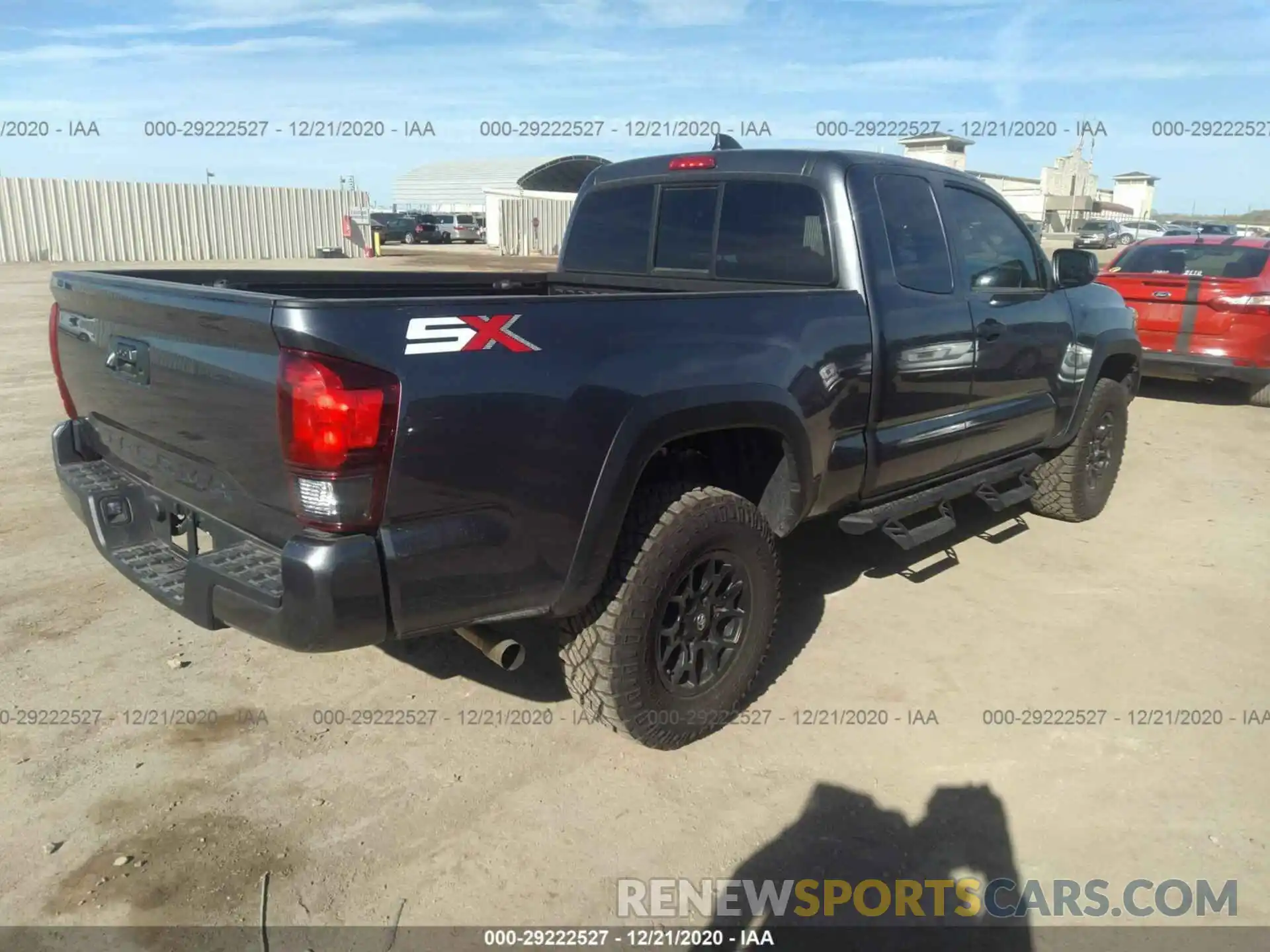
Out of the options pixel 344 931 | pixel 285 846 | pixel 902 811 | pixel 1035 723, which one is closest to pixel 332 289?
pixel 285 846

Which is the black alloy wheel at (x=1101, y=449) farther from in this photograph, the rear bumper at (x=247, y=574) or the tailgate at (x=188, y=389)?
the tailgate at (x=188, y=389)

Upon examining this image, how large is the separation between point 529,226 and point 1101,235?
23.6 m

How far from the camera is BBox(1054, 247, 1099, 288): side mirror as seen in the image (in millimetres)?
4848

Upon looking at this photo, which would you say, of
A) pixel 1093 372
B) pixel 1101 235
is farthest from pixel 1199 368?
pixel 1101 235

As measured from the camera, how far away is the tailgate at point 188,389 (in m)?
2.41

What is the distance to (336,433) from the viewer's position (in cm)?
227

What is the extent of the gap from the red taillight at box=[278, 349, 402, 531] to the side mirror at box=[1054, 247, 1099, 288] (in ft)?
12.6

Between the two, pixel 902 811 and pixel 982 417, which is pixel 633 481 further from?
pixel 982 417

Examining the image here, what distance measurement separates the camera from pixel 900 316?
380 cm

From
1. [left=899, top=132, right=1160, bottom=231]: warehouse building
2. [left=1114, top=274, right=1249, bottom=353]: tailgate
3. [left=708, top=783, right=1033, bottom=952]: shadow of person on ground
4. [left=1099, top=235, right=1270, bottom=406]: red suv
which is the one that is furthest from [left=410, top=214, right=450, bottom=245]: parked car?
→ [left=708, top=783, right=1033, bottom=952]: shadow of person on ground

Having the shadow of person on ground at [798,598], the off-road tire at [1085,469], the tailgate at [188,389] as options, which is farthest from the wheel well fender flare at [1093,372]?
the tailgate at [188,389]

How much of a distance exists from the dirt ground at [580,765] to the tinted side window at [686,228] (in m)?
1.68

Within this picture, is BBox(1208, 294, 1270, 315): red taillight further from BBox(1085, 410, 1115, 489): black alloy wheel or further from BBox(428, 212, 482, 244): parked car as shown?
BBox(428, 212, 482, 244): parked car

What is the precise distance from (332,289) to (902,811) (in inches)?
123
